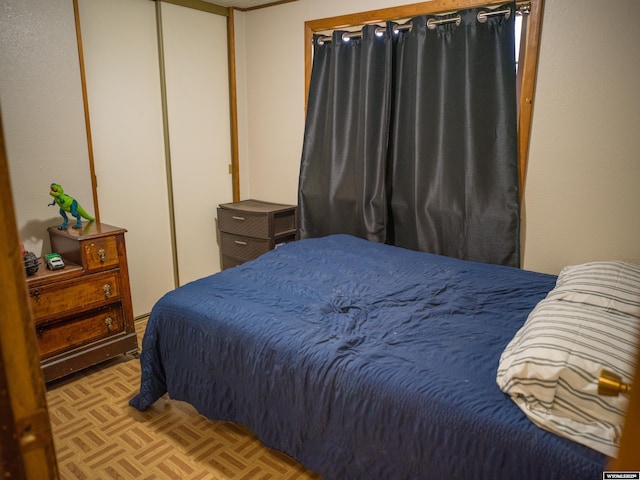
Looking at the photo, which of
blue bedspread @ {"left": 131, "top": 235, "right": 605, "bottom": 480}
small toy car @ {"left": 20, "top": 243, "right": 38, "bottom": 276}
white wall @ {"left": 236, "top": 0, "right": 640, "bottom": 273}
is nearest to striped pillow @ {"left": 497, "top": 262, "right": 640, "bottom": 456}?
blue bedspread @ {"left": 131, "top": 235, "right": 605, "bottom": 480}

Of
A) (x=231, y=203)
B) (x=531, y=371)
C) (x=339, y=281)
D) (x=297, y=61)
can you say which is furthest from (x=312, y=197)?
(x=531, y=371)

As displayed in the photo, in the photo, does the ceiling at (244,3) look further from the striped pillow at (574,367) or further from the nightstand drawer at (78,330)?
the striped pillow at (574,367)

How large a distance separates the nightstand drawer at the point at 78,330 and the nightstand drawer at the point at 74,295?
2.6 inches

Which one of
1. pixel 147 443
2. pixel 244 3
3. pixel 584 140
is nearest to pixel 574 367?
pixel 584 140

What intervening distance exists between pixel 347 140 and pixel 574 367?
2266 millimetres

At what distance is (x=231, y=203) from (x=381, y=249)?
1.57 m

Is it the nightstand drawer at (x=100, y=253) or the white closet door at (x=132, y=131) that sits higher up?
the white closet door at (x=132, y=131)

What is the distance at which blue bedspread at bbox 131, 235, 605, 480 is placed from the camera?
117 centimetres

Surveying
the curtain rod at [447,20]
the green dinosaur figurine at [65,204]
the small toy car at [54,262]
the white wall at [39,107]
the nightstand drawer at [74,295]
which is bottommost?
the nightstand drawer at [74,295]

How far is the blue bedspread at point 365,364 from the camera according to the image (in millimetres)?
1167

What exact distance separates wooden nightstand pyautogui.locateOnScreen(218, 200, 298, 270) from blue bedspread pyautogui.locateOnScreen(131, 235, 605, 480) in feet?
2.91

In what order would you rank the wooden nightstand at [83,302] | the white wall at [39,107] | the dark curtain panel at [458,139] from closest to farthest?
the wooden nightstand at [83,302] < the white wall at [39,107] < the dark curtain panel at [458,139]

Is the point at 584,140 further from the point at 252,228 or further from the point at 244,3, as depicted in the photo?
the point at 244,3

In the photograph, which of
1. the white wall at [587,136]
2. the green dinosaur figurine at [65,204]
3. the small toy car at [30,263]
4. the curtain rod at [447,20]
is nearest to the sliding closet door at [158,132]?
the green dinosaur figurine at [65,204]
